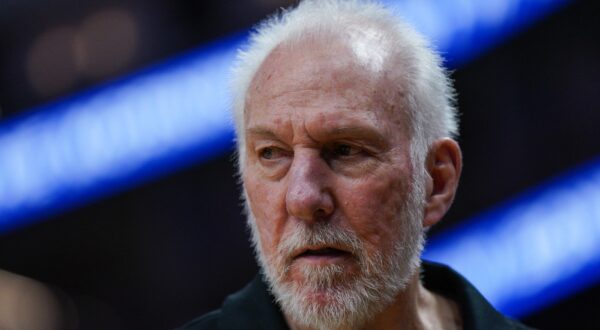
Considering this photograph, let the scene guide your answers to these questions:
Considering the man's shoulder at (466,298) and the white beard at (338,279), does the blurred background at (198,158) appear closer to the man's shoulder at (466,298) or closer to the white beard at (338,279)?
the man's shoulder at (466,298)

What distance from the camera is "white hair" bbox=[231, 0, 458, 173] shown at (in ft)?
7.14

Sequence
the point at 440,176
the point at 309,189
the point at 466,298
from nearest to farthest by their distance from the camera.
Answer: the point at 309,189 → the point at 440,176 → the point at 466,298

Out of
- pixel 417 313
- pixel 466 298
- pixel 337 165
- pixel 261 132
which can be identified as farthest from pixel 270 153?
pixel 466 298

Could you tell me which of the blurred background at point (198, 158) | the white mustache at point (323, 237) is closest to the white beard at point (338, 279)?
the white mustache at point (323, 237)

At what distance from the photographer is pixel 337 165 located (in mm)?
2090

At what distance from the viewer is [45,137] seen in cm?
421

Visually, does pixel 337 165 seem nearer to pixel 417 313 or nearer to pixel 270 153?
pixel 270 153

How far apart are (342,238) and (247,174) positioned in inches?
11.7

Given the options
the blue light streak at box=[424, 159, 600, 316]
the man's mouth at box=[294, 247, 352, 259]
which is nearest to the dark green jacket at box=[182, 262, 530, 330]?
the man's mouth at box=[294, 247, 352, 259]

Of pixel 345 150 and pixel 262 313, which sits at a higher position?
pixel 345 150

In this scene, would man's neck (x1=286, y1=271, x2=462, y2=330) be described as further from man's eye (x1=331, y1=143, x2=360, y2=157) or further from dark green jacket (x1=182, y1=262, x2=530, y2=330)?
man's eye (x1=331, y1=143, x2=360, y2=157)

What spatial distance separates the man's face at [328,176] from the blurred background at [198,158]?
6.85 feet

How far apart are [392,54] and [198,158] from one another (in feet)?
7.32

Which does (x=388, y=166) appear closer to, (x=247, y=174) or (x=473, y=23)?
(x=247, y=174)
